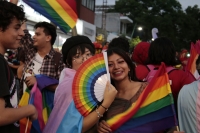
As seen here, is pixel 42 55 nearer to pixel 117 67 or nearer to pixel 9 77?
pixel 117 67

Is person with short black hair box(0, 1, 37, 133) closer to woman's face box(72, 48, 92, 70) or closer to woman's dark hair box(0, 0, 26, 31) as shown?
woman's dark hair box(0, 0, 26, 31)

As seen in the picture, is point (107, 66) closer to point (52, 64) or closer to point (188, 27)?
point (52, 64)

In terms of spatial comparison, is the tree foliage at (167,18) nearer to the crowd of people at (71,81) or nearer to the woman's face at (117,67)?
the crowd of people at (71,81)

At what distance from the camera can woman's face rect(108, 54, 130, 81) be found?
8.41 ft

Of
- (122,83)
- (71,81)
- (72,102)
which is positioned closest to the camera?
(72,102)

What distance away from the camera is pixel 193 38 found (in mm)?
44375

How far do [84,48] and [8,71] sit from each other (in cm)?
86

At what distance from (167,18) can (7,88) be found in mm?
42565

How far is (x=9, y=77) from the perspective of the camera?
2002 millimetres

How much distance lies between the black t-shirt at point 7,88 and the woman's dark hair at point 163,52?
184cm

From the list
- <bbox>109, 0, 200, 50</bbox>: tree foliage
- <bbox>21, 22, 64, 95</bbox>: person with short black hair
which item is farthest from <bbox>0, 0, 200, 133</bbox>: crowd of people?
<bbox>109, 0, 200, 50</bbox>: tree foliage

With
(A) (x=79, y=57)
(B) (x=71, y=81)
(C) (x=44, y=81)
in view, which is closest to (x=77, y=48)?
(A) (x=79, y=57)

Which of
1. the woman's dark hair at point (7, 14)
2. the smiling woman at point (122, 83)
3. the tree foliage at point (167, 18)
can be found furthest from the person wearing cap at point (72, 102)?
the tree foliage at point (167, 18)

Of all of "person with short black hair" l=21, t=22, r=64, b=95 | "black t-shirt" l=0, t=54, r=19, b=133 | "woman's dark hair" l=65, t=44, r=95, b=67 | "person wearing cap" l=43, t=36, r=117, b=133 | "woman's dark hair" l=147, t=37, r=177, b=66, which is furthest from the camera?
"person with short black hair" l=21, t=22, r=64, b=95
